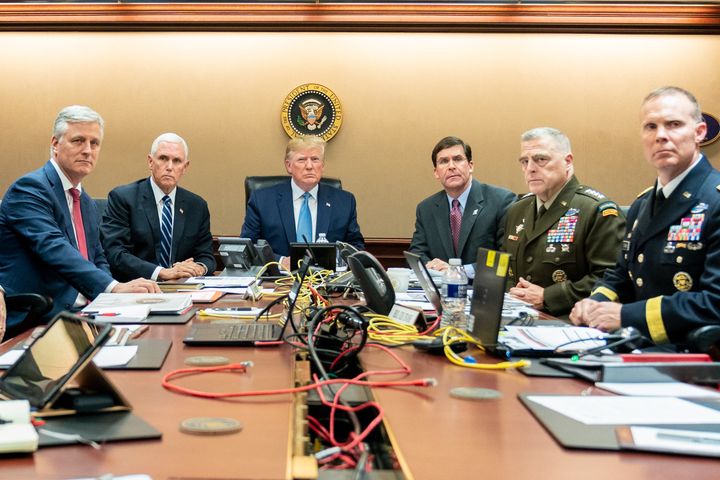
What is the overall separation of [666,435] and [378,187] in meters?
4.76

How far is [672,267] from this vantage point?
2.47 m

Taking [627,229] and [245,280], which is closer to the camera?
[627,229]

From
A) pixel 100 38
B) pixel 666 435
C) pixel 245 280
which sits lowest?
pixel 245 280

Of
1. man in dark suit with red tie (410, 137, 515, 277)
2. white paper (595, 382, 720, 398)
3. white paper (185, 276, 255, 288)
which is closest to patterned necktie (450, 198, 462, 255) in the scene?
man in dark suit with red tie (410, 137, 515, 277)

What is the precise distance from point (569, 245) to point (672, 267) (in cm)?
80

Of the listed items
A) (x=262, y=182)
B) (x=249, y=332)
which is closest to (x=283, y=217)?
(x=262, y=182)

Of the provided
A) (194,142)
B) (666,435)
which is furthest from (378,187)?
(666,435)

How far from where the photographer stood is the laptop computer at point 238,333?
1844 mm

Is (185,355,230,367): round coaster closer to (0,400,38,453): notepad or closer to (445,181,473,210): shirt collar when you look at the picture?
(0,400,38,453): notepad

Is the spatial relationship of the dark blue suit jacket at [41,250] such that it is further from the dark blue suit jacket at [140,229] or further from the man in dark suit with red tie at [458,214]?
the man in dark suit with red tie at [458,214]

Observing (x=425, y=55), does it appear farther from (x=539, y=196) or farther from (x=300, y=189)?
(x=539, y=196)

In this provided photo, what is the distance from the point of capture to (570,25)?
18.4ft

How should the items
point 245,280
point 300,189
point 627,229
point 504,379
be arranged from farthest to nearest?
point 300,189 < point 245,280 < point 627,229 < point 504,379

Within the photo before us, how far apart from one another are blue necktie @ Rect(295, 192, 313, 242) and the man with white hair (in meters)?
0.60
